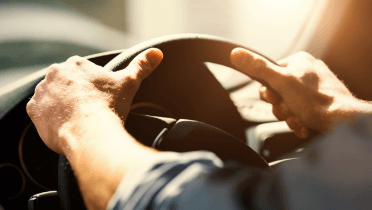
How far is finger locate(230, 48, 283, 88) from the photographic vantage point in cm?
88

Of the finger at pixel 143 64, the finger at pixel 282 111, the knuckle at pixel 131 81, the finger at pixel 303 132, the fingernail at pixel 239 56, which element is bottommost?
the finger at pixel 303 132

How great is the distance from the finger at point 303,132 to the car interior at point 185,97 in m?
0.04

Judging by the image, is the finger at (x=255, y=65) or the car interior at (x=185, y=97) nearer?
the car interior at (x=185, y=97)

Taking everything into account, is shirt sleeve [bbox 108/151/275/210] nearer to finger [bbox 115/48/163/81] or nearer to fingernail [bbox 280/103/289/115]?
finger [bbox 115/48/163/81]

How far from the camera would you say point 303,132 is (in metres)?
1.09

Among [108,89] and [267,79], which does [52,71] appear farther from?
[267,79]

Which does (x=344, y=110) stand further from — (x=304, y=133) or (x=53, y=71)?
(x=53, y=71)

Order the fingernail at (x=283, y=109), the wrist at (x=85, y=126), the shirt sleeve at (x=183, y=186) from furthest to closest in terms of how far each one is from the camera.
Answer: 1. the fingernail at (x=283, y=109)
2. the wrist at (x=85, y=126)
3. the shirt sleeve at (x=183, y=186)

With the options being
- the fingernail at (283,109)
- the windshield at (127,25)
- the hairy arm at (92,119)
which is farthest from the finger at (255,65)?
the windshield at (127,25)

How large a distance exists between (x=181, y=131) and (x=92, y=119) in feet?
0.68

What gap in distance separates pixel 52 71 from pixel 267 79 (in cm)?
63

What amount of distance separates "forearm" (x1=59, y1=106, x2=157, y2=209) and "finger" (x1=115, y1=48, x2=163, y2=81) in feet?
0.43

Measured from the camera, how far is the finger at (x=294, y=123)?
3.48ft

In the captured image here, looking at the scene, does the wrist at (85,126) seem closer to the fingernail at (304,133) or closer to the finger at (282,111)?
Result: the finger at (282,111)
